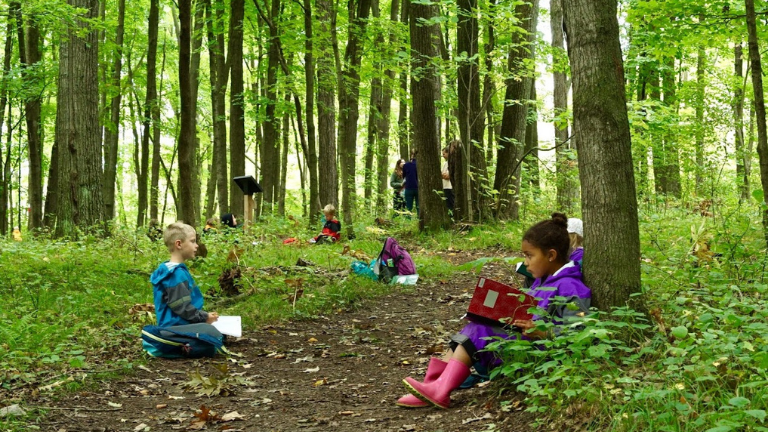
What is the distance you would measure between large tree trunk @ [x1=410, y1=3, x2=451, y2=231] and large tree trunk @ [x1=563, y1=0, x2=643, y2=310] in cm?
833

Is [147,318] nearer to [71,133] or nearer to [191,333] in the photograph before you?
[191,333]

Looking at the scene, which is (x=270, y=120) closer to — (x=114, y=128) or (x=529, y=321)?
(x=114, y=128)

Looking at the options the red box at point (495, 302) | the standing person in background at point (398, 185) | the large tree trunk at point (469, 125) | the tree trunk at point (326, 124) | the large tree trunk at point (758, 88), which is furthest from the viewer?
the standing person in background at point (398, 185)

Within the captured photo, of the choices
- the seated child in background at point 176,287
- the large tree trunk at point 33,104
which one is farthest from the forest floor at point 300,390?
the large tree trunk at point 33,104

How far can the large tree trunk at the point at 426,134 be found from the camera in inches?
490

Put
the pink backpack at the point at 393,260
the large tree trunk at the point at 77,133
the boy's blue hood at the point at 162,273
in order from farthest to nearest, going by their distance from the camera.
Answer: the large tree trunk at the point at 77,133 → the pink backpack at the point at 393,260 → the boy's blue hood at the point at 162,273

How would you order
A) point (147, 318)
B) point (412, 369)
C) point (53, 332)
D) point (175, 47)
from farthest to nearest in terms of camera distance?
point (175, 47) < point (147, 318) < point (53, 332) < point (412, 369)

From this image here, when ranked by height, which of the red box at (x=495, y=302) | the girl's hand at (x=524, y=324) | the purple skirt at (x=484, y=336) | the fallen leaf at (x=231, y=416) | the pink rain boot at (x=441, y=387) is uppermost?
the red box at (x=495, y=302)

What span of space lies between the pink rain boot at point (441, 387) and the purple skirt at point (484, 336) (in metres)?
0.17

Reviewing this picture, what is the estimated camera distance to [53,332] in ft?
18.5

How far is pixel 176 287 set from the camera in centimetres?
567

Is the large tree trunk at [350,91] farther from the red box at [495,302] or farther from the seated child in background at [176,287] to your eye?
the red box at [495,302]

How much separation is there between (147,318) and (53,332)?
39.3 inches

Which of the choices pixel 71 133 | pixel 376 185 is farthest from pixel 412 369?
pixel 376 185
